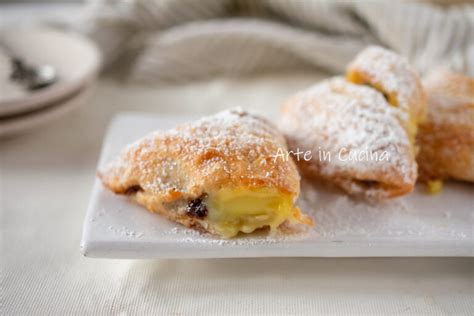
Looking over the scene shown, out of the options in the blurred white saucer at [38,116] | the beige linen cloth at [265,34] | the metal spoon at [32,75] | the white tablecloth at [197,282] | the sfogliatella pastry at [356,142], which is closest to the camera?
the white tablecloth at [197,282]

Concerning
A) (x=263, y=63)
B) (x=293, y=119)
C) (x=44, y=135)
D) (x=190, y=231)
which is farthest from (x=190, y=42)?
(x=190, y=231)

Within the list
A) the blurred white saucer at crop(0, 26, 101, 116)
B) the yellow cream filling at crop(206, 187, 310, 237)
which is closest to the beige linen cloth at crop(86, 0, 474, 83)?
the blurred white saucer at crop(0, 26, 101, 116)

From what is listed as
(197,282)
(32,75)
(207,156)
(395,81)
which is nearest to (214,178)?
(207,156)

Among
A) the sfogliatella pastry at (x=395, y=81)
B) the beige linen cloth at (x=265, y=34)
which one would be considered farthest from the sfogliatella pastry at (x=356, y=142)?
the beige linen cloth at (x=265, y=34)

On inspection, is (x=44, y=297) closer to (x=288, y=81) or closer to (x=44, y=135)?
(x=44, y=135)

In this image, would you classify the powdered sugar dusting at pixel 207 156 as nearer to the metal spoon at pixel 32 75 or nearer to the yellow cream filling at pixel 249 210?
the yellow cream filling at pixel 249 210

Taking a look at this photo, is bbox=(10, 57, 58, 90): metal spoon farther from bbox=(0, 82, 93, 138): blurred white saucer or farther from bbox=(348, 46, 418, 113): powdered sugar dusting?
bbox=(348, 46, 418, 113): powdered sugar dusting
